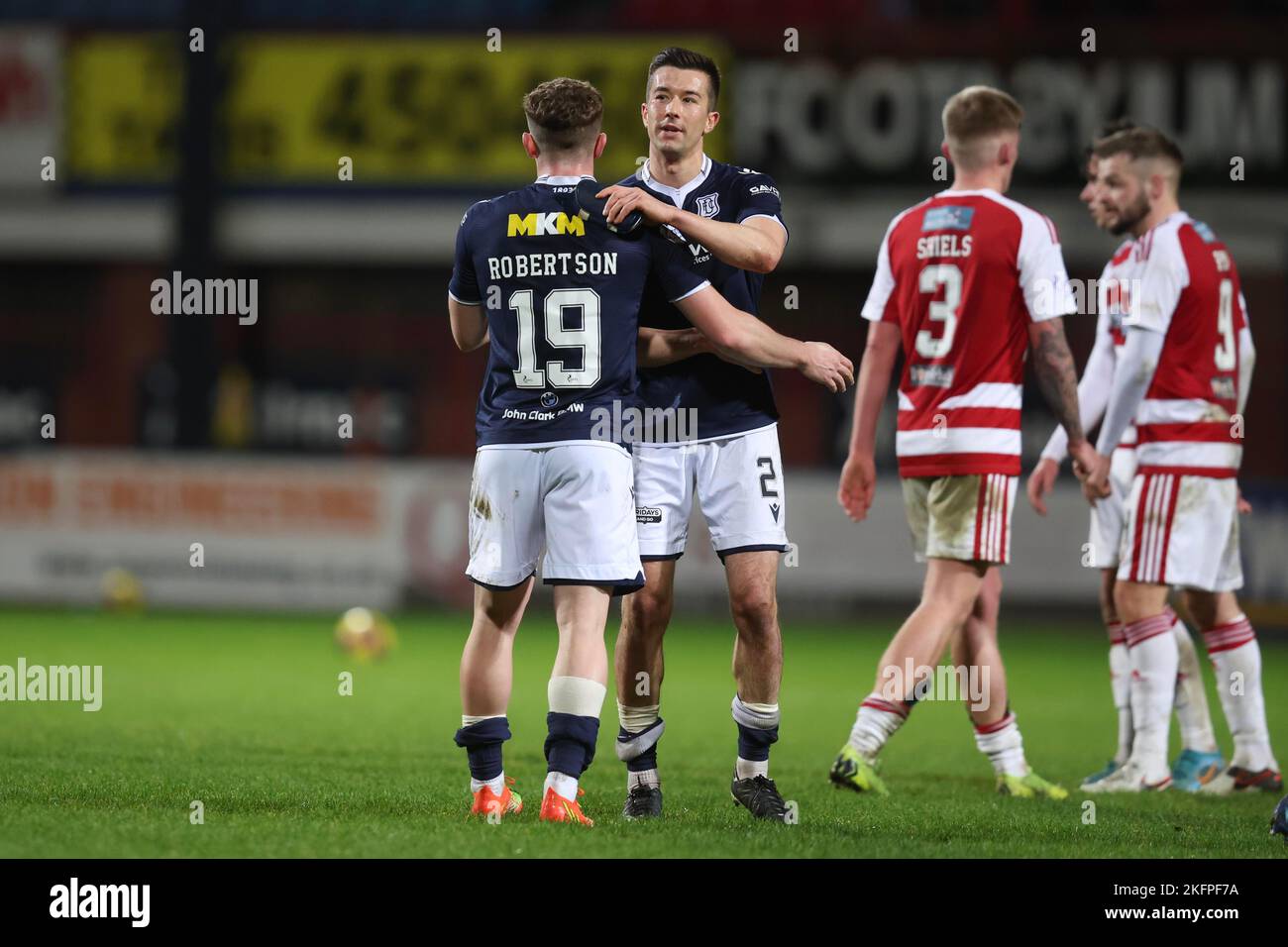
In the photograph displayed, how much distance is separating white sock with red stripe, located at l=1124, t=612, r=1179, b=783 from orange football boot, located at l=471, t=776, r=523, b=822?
2.77 meters

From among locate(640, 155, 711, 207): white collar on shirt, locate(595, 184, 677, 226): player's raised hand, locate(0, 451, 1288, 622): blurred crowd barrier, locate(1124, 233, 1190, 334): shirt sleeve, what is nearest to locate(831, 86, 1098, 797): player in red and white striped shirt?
locate(1124, 233, 1190, 334): shirt sleeve

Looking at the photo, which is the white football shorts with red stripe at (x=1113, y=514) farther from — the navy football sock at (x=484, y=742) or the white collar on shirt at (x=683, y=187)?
the navy football sock at (x=484, y=742)

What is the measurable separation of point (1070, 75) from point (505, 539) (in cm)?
1299

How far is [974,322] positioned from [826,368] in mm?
1115

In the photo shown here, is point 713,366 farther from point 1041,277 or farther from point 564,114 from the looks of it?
point 1041,277

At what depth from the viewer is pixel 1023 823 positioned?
219 inches

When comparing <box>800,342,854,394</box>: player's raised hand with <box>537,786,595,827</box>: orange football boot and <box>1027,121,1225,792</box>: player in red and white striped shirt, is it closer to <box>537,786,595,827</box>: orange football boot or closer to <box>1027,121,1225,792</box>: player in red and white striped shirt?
<box>537,786,595,827</box>: orange football boot

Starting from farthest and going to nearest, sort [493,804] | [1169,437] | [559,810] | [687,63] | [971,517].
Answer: [1169,437] → [971,517] → [687,63] → [493,804] → [559,810]

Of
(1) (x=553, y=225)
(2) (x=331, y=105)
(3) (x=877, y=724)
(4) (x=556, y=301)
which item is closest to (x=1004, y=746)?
(3) (x=877, y=724)

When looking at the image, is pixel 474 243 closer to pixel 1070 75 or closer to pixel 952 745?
pixel 952 745

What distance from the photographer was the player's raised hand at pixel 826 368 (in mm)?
5293

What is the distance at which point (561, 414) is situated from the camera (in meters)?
5.16

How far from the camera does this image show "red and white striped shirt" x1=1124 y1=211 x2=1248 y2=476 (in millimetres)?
6816

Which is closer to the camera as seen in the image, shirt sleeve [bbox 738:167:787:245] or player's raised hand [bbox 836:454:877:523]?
shirt sleeve [bbox 738:167:787:245]
